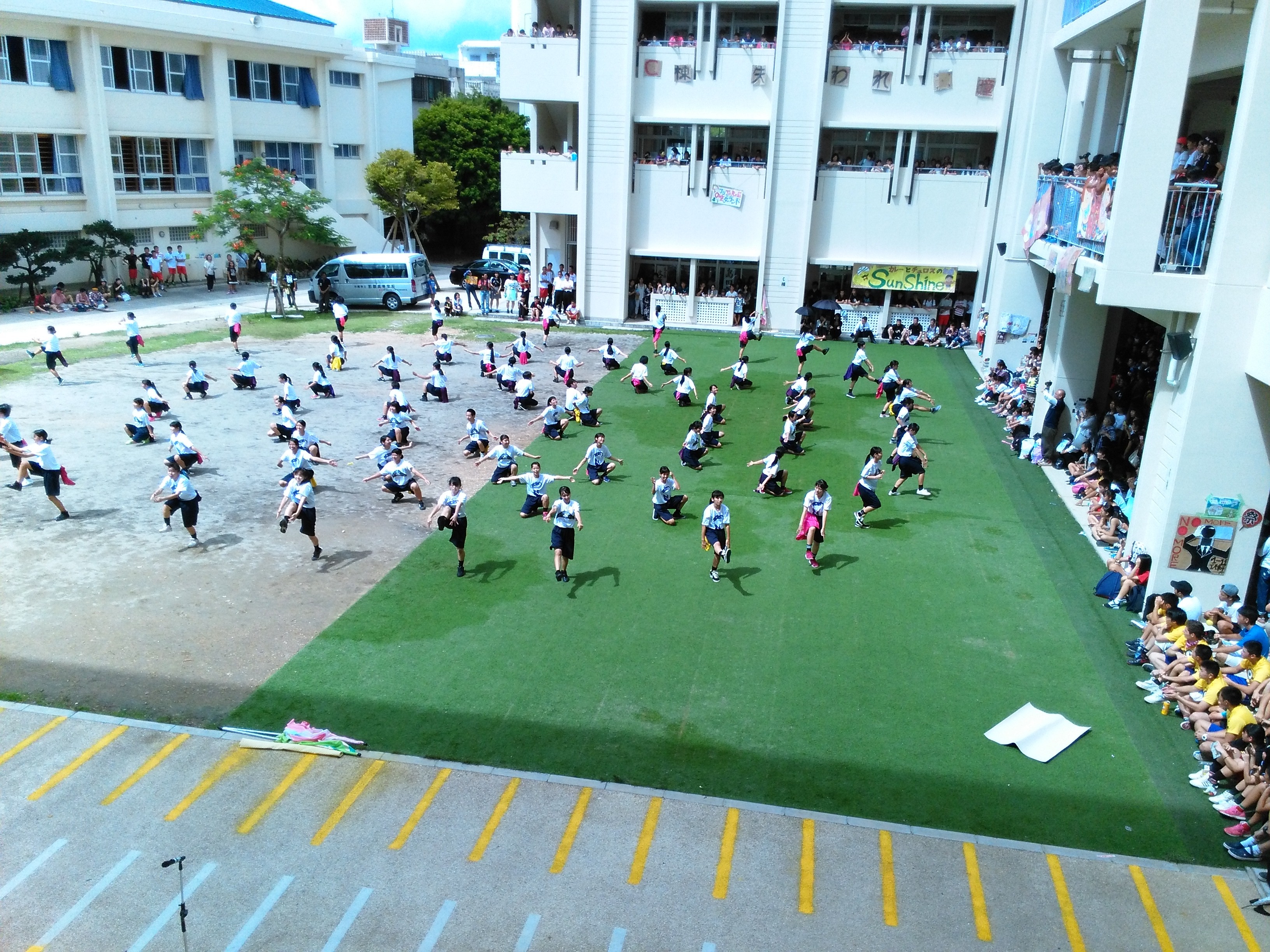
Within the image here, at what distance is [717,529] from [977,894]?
19.7 feet

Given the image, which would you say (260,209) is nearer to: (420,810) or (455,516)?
(455,516)

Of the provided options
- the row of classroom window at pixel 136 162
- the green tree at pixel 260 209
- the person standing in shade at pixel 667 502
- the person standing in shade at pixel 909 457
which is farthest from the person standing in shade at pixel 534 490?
the row of classroom window at pixel 136 162

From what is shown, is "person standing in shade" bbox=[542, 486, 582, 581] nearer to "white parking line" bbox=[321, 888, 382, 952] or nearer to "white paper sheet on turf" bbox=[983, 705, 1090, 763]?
"white paper sheet on turf" bbox=[983, 705, 1090, 763]

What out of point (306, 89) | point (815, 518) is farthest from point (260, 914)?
point (306, 89)

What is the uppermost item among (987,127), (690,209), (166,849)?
(987,127)

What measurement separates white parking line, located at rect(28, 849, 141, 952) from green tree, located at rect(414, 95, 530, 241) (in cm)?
4118

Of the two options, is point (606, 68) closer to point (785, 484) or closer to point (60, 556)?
point (785, 484)

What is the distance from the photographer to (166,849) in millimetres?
7977

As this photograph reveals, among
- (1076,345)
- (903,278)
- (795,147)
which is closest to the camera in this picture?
(1076,345)

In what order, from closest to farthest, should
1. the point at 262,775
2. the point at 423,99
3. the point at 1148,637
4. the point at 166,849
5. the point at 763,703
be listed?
the point at 166,849 < the point at 262,775 < the point at 763,703 < the point at 1148,637 < the point at 423,99

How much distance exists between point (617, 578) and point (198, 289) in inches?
1170

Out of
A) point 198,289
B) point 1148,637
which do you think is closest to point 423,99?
point 198,289

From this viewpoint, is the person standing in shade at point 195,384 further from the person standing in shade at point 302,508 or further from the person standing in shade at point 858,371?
the person standing in shade at point 858,371

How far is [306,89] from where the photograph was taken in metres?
39.9
